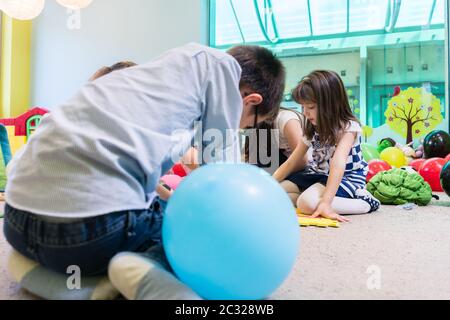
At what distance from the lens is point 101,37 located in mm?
4098

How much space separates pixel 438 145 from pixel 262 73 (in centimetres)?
216

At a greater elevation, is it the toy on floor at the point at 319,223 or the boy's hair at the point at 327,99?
the boy's hair at the point at 327,99

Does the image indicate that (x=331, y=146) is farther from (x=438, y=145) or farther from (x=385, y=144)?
(x=385, y=144)

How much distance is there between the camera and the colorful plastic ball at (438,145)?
2545mm

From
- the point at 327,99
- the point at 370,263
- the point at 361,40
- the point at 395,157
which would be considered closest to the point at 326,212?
the point at 327,99

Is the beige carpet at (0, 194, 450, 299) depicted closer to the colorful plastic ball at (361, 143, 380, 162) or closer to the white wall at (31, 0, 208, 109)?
the colorful plastic ball at (361, 143, 380, 162)

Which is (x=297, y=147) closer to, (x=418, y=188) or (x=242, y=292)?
(x=418, y=188)

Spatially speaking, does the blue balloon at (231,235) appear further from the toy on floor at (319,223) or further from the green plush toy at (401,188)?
the green plush toy at (401,188)

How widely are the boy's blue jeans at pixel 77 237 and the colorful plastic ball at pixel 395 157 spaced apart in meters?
2.56

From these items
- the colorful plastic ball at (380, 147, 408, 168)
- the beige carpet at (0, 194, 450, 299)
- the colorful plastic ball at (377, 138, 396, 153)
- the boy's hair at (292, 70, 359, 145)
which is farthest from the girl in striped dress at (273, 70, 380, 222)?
the colorful plastic ball at (377, 138, 396, 153)

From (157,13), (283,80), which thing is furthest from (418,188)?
(157,13)

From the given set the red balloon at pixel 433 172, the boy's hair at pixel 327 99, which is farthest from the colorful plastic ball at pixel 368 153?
the boy's hair at pixel 327 99

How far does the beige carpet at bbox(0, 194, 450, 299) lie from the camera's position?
663mm

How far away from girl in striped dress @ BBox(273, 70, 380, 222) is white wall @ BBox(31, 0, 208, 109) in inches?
99.7
